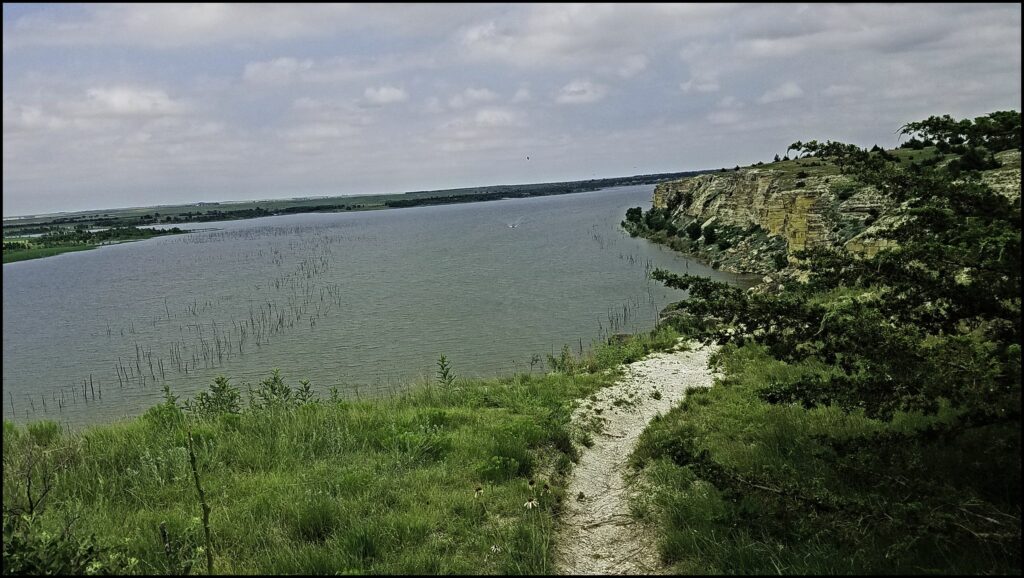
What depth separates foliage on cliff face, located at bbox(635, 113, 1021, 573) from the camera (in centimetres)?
420

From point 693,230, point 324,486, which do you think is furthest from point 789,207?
point 324,486

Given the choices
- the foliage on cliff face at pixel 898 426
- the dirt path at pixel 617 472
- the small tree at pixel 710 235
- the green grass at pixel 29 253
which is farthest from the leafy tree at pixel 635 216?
the foliage on cliff face at pixel 898 426

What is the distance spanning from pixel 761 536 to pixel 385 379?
40.7ft

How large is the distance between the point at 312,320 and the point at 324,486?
63.1 feet

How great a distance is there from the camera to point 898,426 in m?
6.50

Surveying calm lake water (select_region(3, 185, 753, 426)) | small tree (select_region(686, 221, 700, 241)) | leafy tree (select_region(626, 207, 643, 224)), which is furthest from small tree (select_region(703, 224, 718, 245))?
leafy tree (select_region(626, 207, 643, 224))

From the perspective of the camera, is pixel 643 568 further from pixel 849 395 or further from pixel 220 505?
pixel 220 505

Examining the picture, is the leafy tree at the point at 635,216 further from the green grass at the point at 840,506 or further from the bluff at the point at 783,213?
the green grass at the point at 840,506

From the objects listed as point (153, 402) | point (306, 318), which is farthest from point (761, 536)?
point (306, 318)

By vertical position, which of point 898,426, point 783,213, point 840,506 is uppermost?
point 783,213

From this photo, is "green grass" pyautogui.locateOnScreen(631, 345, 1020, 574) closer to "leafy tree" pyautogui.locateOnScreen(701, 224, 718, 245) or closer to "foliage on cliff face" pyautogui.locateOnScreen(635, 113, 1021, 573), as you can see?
"foliage on cliff face" pyautogui.locateOnScreen(635, 113, 1021, 573)

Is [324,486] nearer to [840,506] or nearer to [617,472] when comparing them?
[617,472]

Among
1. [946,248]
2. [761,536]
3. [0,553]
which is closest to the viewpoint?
[0,553]

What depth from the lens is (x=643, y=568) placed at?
5.05 meters
